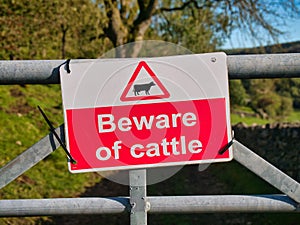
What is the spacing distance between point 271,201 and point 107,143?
69cm

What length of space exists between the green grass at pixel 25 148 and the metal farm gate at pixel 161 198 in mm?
3423

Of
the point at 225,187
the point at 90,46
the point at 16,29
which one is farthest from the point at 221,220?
the point at 90,46

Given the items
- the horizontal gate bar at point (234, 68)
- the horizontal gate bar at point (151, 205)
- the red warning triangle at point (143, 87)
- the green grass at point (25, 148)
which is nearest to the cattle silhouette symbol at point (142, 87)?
the red warning triangle at point (143, 87)

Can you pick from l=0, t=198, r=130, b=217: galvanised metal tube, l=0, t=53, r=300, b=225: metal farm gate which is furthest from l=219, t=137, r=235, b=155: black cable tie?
l=0, t=198, r=130, b=217: galvanised metal tube

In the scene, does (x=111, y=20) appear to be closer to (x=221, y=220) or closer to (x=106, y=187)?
(x=106, y=187)

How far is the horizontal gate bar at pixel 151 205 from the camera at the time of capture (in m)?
1.72

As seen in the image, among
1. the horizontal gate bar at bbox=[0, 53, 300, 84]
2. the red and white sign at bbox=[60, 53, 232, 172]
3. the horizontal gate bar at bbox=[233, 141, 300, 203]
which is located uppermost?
the horizontal gate bar at bbox=[0, 53, 300, 84]

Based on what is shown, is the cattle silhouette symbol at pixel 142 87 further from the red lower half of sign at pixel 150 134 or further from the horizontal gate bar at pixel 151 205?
the horizontal gate bar at pixel 151 205

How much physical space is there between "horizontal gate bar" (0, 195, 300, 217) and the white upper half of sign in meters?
0.38

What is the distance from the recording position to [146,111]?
5.56 feet

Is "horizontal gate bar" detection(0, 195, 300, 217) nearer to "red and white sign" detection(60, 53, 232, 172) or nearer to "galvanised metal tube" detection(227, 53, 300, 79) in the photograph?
"red and white sign" detection(60, 53, 232, 172)

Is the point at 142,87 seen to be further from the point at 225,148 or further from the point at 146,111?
the point at 225,148

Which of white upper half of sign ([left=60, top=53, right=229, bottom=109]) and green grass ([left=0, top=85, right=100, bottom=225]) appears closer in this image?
white upper half of sign ([left=60, top=53, right=229, bottom=109])

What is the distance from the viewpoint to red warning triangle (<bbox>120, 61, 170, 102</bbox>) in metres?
1.68
